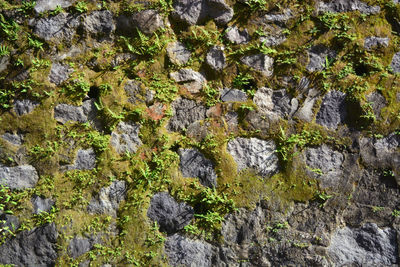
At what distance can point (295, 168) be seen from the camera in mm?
2369

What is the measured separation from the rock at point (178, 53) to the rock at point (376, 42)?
4.45 feet

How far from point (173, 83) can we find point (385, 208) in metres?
1.81

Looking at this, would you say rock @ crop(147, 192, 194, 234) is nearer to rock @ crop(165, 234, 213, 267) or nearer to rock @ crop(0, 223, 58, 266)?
rock @ crop(165, 234, 213, 267)

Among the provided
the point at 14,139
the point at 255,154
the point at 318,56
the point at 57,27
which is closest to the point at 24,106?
the point at 14,139

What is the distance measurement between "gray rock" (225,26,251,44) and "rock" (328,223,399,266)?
1.59m

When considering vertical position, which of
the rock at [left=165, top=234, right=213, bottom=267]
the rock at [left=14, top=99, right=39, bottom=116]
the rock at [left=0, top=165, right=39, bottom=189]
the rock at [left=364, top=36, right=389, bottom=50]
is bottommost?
the rock at [left=165, top=234, right=213, bottom=267]

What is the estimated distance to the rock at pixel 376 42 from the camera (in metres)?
2.40

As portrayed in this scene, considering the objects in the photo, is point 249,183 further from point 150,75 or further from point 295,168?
point 150,75

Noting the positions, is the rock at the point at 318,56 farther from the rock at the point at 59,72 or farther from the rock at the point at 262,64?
the rock at the point at 59,72

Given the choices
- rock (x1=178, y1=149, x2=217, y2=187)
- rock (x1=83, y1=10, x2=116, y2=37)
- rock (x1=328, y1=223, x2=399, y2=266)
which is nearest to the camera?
rock (x1=328, y1=223, x2=399, y2=266)

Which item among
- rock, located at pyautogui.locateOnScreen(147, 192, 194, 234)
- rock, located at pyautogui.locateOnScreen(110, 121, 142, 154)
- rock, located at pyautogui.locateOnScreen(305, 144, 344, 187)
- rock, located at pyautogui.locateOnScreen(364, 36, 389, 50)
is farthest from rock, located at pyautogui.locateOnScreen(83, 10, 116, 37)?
rock, located at pyautogui.locateOnScreen(364, 36, 389, 50)

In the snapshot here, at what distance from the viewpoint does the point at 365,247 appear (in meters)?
2.30

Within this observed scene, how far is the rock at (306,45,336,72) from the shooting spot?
243 centimetres

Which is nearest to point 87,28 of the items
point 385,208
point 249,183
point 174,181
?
point 174,181
